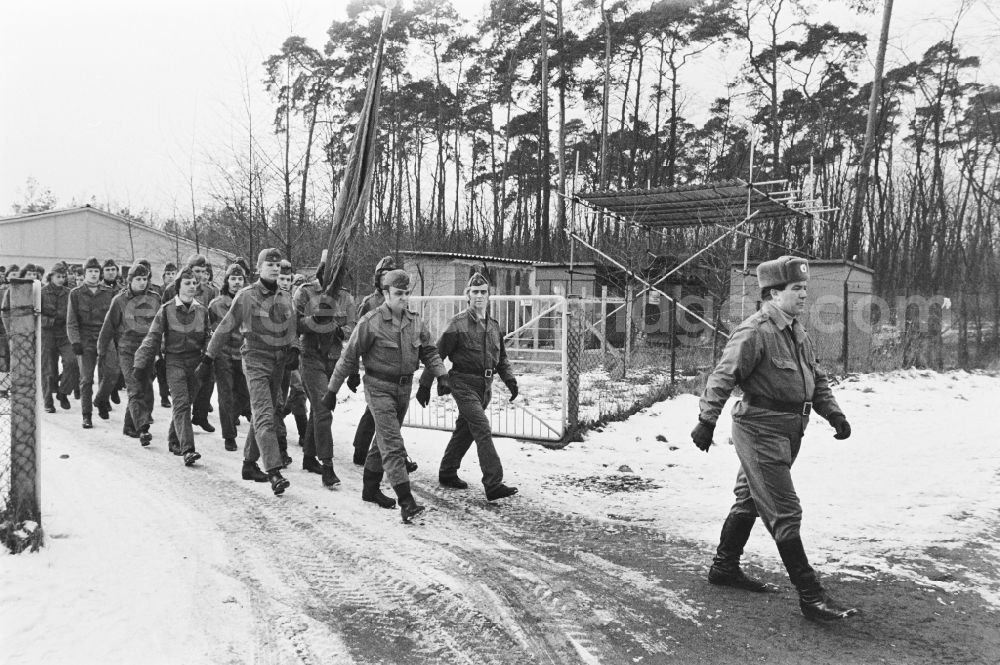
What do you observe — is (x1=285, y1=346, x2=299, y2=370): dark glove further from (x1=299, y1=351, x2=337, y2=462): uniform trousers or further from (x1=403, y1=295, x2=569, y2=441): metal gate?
(x1=403, y1=295, x2=569, y2=441): metal gate

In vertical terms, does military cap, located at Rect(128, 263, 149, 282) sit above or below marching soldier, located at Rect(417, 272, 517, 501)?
above

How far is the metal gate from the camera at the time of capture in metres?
8.55

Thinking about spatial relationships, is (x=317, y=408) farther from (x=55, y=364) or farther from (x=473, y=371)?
(x=55, y=364)

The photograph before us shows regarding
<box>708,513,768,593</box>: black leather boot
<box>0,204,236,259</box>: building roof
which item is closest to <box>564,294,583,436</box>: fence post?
<box>708,513,768,593</box>: black leather boot

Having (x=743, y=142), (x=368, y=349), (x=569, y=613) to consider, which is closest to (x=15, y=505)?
(x=368, y=349)

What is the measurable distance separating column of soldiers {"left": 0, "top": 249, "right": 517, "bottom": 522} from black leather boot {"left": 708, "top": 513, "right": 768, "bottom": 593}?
221 centimetres

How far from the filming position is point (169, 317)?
7.45m

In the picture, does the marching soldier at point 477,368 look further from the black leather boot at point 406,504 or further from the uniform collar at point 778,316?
the uniform collar at point 778,316

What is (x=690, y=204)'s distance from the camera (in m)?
15.7

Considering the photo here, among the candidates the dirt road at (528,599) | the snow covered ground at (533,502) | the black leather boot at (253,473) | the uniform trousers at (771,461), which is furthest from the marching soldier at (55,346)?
the uniform trousers at (771,461)

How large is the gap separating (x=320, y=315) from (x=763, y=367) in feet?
14.3

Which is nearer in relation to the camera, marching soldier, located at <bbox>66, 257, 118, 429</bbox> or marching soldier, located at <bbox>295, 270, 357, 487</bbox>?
marching soldier, located at <bbox>295, 270, 357, 487</bbox>

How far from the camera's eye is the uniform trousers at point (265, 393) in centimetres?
598

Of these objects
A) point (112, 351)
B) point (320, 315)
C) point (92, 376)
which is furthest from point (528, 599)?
point (92, 376)
